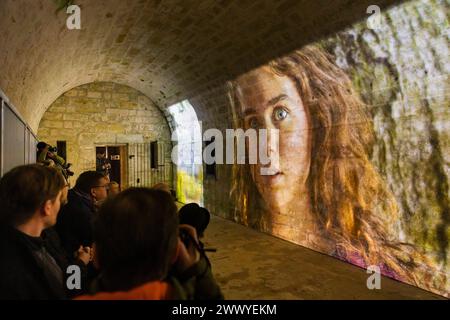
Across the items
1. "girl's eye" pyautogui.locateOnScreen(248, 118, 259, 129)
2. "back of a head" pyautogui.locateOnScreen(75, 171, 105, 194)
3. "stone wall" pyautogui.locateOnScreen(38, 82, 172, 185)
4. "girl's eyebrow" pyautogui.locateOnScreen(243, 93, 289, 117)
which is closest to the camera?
"back of a head" pyautogui.locateOnScreen(75, 171, 105, 194)

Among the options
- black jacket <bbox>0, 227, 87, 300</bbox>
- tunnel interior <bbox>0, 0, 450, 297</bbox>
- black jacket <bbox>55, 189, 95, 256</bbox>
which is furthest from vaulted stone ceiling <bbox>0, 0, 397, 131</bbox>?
black jacket <bbox>0, 227, 87, 300</bbox>

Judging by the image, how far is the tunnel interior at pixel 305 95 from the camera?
3.62m

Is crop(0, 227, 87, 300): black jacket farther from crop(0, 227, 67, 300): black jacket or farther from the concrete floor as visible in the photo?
the concrete floor

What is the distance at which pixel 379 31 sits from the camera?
3965 millimetres

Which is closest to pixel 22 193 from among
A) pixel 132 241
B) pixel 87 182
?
pixel 132 241

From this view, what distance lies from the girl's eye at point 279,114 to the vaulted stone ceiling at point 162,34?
1075 millimetres

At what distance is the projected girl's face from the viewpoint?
19.3 ft

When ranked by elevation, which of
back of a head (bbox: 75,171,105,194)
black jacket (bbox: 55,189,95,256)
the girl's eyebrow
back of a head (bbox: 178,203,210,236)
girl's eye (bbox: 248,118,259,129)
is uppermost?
the girl's eyebrow

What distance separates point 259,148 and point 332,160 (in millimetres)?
2234

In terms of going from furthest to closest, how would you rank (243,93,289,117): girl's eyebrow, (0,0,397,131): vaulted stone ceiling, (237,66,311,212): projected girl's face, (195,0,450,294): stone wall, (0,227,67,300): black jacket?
(243,93,289,117): girl's eyebrow < (237,66,311,212): projected girl's face < (0,0,397,131): vaulted stone ceiling < (195,0,450,294): stone wall < (0,227,67,300): black jacket

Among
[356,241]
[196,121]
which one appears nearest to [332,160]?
[356,241]

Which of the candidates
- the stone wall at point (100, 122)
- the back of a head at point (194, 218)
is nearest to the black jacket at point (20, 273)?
the back of a head at point (194, 218)

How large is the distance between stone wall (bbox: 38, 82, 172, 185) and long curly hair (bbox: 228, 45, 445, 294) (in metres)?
6.94
